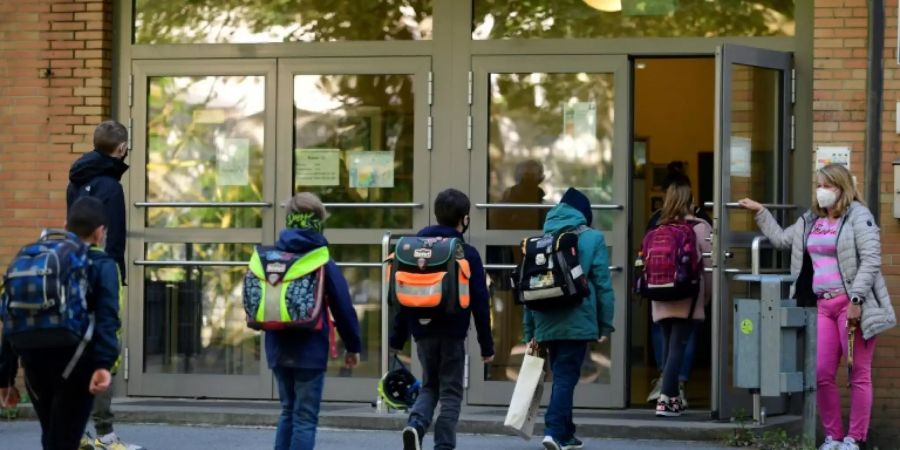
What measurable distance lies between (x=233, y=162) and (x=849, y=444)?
4.93 m

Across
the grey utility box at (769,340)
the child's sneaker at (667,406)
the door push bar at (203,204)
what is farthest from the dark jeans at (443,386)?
the door push bar at (203,204)

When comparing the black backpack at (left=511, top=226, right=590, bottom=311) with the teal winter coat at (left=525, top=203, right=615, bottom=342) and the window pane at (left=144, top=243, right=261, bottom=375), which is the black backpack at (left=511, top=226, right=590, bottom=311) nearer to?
the teal winter coat at (left=525, top=203, right=615, bottom=342)

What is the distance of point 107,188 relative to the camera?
29.8 ft

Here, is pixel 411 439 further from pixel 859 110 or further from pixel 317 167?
pixel 859 110

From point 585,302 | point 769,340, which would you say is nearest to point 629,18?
point 585,302

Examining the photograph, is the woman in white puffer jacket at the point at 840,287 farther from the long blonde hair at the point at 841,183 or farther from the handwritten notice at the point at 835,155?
the handwritten notice at the point at 835,155

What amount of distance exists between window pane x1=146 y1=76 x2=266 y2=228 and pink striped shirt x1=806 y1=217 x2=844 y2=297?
4.15 m

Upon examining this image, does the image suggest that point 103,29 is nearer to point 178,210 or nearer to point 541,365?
point 178,210

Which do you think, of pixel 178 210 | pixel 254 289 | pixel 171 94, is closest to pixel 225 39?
pixel 171 94

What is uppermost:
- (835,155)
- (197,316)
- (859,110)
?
(859,110)

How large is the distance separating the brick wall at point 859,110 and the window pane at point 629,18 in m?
0.49

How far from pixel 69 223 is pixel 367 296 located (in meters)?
4.59

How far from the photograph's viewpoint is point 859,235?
31.6ft

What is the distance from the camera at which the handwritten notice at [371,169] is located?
11.5m
